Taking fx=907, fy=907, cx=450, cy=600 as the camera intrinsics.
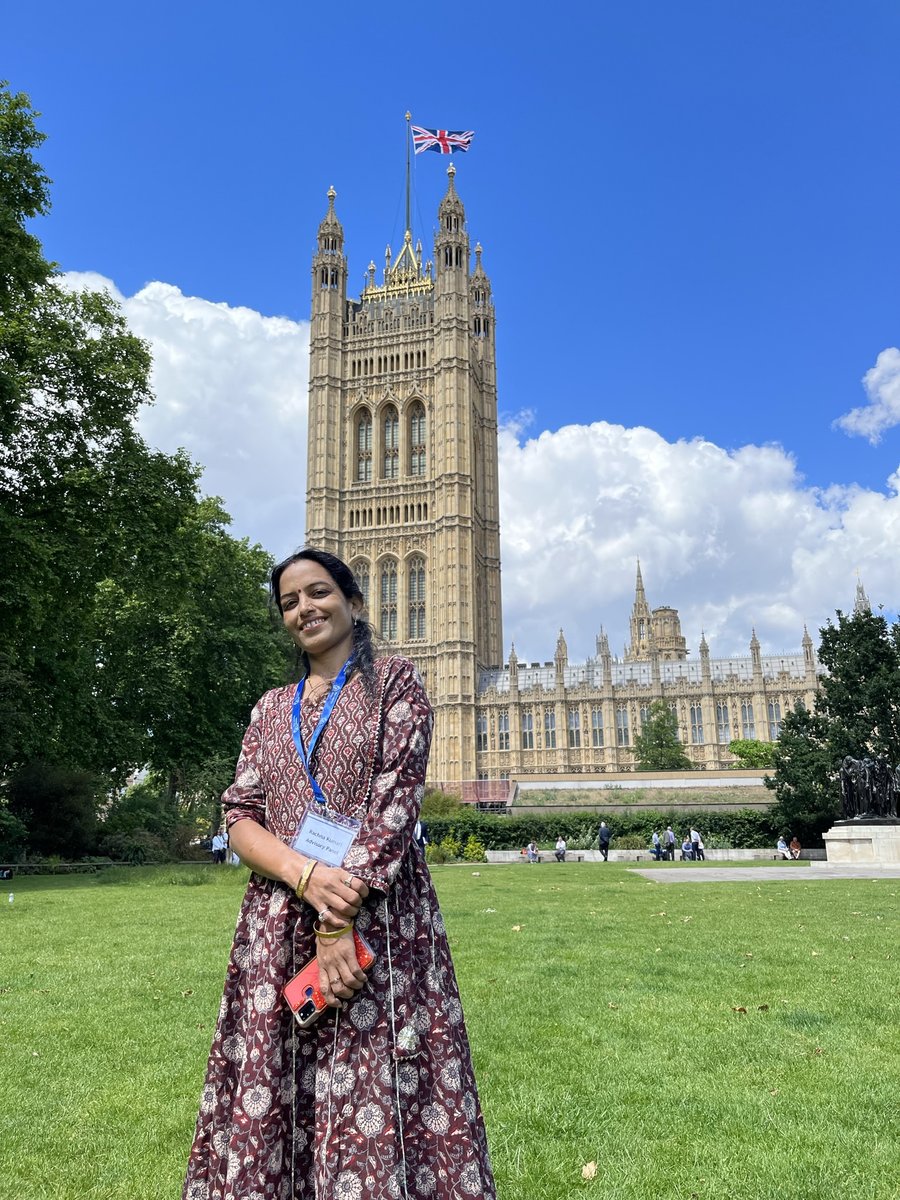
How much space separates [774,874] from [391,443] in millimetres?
57232

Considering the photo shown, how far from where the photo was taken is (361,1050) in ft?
7.41

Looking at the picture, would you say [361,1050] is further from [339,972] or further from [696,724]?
[696,724]

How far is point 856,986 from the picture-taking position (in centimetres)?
609

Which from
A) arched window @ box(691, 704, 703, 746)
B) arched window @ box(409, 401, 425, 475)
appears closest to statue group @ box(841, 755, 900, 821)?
arched window @ box(691, 704, 703, 746)

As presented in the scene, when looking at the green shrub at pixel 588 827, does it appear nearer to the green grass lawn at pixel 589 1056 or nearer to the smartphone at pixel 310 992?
the green grass lawn at pixel 589 1056

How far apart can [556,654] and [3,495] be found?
55.8 m

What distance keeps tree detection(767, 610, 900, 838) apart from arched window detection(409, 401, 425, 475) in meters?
41.7

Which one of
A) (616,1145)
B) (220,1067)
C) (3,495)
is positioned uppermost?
(3,495)

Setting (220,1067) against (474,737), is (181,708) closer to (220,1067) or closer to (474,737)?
(220,1067)

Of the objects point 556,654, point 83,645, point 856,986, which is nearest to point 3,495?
point 83,645

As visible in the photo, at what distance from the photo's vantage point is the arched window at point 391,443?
7125 centimetres

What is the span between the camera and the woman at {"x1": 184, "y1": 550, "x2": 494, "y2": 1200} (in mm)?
2238

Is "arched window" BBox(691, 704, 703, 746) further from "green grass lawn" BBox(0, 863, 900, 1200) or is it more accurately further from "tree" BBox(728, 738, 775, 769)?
A: "green grass lawn" BBox(0, 863, 900, 1200)

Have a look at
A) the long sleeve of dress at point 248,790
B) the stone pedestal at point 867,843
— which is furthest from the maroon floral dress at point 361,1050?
the stone pedestal at point 867,843
